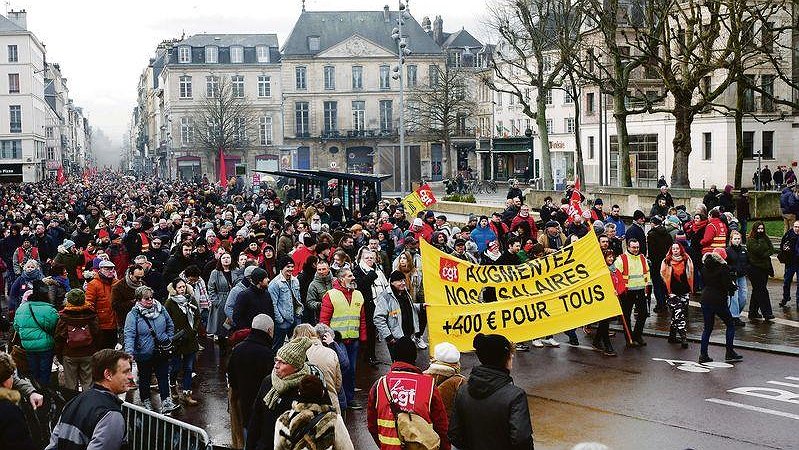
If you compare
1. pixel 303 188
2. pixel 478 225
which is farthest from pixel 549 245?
pixel 303 188

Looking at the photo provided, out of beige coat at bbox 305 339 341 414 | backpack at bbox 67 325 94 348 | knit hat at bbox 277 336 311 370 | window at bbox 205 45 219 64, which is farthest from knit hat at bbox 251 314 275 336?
window at bbox 205 45 219 64

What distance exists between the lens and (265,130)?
9850 cm

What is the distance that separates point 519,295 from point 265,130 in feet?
285

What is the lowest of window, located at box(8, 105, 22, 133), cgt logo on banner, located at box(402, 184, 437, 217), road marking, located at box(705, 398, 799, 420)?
road marking, located at box(705, 398, 799, 420)

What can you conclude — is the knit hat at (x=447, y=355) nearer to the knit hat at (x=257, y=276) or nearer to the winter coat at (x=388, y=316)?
the winter coat at (x=388, y=316)

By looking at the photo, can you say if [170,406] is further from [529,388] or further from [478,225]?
[478,225]

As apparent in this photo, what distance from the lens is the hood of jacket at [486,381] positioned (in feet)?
22.9

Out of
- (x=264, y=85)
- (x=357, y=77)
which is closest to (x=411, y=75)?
(x=357, y=77)

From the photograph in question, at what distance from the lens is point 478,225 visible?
68.8 ft

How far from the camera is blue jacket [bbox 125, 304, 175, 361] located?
37.6 ft

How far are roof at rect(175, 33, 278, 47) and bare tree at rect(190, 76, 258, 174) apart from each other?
3.98 meters

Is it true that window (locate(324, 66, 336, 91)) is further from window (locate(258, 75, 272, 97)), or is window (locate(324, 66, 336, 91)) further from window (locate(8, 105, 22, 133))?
window (locate(8, 105, 22, 133))

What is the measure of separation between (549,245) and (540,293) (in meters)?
5.18

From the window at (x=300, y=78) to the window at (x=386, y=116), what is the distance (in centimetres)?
733
